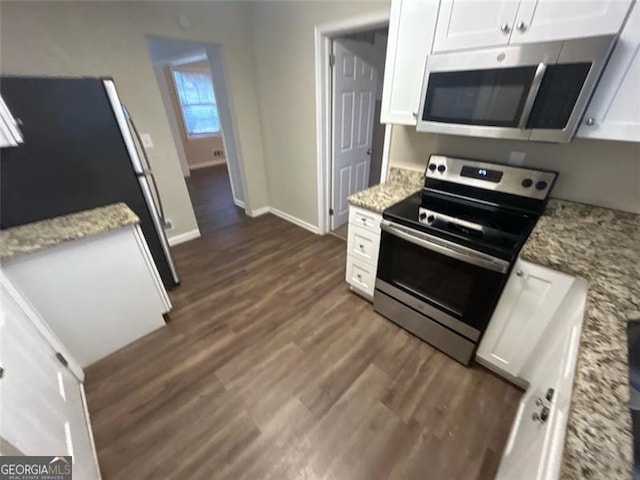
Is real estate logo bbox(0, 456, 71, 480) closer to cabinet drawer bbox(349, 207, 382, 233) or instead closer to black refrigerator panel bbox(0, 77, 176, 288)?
black refrigerator panel bbox(0, 77, 176, 288)

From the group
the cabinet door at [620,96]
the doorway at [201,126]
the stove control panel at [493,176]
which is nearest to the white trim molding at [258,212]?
the doorway at [201,126]

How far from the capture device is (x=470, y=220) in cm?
154

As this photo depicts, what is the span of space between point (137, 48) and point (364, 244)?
2593 millimetres

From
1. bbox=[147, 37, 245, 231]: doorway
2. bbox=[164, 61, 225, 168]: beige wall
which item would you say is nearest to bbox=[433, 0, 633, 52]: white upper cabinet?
bbox=[147, 37, 245, 231]: doorway

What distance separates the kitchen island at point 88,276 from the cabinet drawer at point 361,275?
1487 millimetres

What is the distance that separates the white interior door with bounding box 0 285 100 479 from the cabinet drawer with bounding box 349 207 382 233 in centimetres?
184

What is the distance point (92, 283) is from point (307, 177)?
2.21m

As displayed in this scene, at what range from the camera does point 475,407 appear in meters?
1.48

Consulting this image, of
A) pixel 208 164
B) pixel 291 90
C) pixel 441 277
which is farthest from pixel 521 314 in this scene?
pixel 208 164

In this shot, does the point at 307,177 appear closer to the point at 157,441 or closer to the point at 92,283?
the point at 92,283

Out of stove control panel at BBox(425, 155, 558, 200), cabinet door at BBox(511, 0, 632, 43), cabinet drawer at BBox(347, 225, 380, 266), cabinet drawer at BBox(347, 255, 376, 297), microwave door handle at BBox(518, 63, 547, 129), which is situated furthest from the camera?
cabinet drawer at BBox(347, 255, 376, 297)

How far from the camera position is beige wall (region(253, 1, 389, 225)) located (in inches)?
90.3

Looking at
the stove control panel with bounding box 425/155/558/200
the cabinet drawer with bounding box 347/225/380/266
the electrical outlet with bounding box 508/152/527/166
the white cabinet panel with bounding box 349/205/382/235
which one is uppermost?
the electrical outlet with bounding box 508/152/527/166

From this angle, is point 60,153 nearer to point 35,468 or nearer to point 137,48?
point 137,48
